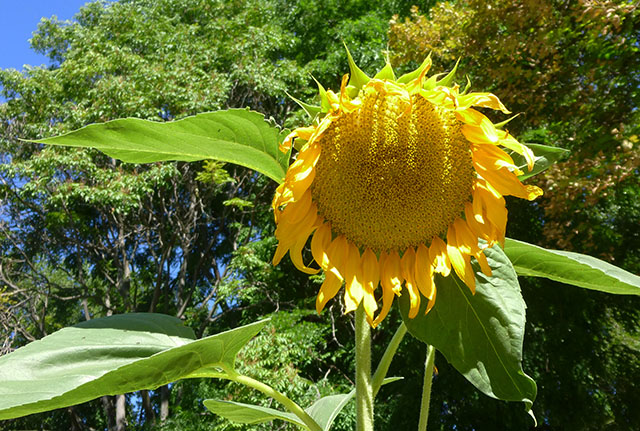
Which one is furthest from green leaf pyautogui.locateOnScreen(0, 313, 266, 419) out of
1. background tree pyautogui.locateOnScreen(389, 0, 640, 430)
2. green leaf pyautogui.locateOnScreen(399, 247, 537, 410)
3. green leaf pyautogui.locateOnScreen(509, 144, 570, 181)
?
background tree pyautogui.locateOnScreen(389, 0, 640, 430)

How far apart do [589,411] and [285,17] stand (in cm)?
727

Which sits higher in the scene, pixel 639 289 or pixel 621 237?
pixel 639 289

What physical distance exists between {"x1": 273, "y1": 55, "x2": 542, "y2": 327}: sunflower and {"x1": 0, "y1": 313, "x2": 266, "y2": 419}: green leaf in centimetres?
10

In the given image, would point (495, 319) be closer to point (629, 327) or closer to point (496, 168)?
point (496, 168)

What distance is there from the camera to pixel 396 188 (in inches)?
17.7

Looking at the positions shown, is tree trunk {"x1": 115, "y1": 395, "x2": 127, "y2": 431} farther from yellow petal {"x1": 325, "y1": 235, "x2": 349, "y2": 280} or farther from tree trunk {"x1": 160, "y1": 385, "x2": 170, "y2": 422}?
yellow petal {"x1": 325, "y1": 235, "x2": 349, "y2": 280}

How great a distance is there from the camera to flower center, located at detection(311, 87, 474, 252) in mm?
433

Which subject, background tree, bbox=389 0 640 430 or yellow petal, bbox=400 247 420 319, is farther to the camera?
background tree, bbox=389 0 640 430

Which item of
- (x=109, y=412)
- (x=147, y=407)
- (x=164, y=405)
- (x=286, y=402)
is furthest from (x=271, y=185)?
(x=286, y=402)

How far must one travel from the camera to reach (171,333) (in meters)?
0.46

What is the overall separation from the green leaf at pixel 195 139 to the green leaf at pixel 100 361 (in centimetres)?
15

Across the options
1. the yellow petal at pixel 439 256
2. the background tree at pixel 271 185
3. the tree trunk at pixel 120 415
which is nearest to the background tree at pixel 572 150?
the background tree at pixel 271 185

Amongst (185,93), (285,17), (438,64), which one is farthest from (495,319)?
(285,17)

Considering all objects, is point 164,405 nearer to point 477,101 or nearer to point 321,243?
point 321,243
